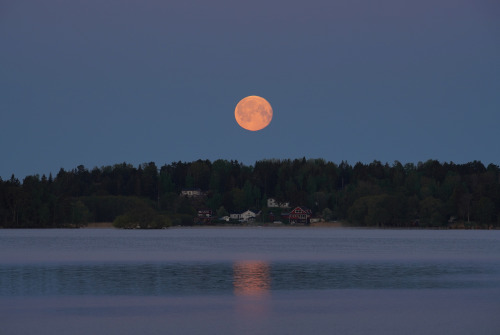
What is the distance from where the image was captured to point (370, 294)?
37719mm

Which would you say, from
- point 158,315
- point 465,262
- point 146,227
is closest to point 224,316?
point 158,315

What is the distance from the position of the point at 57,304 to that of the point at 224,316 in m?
8.63

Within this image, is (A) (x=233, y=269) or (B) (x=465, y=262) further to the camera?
(B) (x=465, y=262)

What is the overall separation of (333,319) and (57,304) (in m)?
12.9

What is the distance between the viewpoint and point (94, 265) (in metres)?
58.3

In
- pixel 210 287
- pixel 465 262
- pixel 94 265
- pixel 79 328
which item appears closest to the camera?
pixel 79 328

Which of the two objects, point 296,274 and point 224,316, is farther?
point 296,274

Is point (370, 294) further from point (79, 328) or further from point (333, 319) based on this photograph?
point (79, 328)

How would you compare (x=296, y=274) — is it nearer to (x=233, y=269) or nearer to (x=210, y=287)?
(x=233, y=269)

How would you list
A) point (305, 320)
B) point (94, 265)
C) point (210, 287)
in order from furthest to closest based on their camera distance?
point (94, 265) < point (210, 287) < point (305, 320)

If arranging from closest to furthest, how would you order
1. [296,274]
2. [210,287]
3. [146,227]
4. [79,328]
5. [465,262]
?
1. [79,328]
2. [210,287]
3. [296,274]
4. [465,262]
5. [146,227]

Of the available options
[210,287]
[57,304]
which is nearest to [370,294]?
[210,287]

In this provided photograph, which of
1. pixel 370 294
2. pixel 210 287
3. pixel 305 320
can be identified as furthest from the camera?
pixel 210 287

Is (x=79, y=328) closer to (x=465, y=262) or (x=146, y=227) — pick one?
(x=465, y=262)
